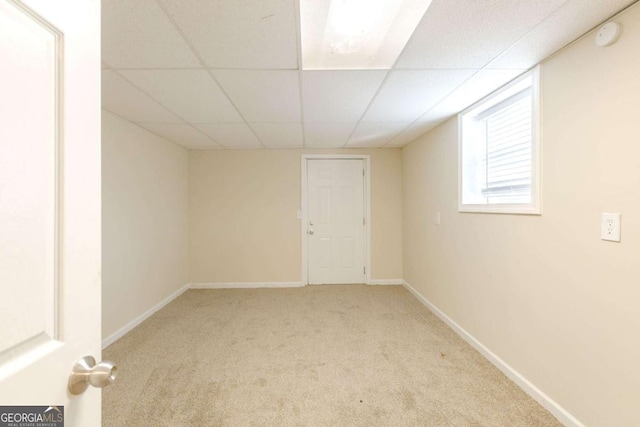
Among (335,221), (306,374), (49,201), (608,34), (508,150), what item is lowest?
(306,374)

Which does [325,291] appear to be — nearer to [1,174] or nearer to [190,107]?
[190,107]

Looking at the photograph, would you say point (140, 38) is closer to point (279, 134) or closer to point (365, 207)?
point (279, 134)

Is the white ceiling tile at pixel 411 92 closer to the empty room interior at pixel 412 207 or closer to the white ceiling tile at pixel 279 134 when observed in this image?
the empty room interior at pixel 412 207

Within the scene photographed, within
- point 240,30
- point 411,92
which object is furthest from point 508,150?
point 240,30

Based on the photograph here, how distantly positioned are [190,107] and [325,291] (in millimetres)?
2771

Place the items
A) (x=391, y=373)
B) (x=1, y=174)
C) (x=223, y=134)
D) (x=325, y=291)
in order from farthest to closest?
(x=325, y=291), (x=223, y=134), (x=391, y=373), (x=1, y=174)

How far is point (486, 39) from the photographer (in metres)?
1.48

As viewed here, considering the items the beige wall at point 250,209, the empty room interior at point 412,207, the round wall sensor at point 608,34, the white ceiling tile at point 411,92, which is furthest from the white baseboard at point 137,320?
the round wall sensor at point 608,34

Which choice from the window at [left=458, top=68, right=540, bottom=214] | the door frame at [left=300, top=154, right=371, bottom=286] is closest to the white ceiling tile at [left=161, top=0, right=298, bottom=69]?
the window at [left=458, top=68, right=540, bottom=214]

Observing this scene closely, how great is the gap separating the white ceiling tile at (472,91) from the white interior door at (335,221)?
1.67 metres

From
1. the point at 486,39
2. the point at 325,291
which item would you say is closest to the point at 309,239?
the point at 325,291

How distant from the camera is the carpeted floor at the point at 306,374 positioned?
65.3 inches

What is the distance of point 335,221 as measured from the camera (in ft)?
14.0

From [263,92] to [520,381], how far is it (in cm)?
267
